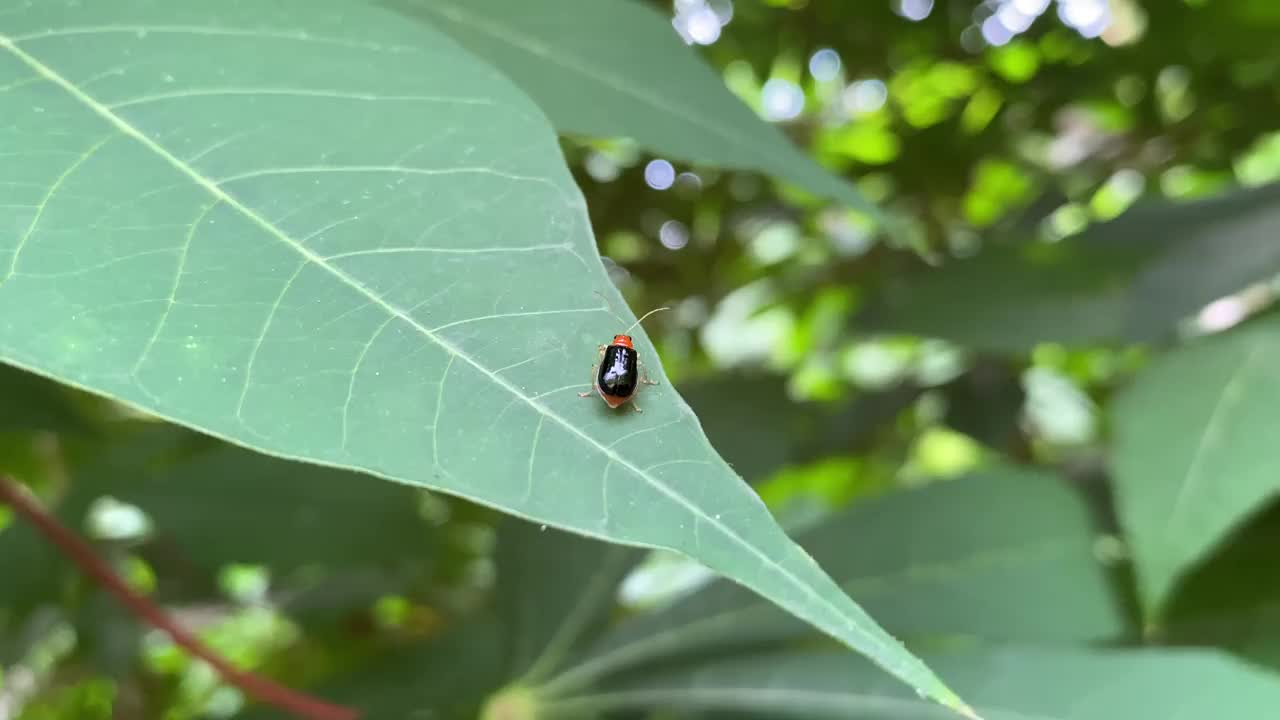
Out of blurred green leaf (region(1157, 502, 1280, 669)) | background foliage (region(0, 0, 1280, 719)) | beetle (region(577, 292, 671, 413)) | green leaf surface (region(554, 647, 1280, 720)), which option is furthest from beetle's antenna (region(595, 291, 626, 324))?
blurred green leaf (region(1157, 502, 1280, 669))

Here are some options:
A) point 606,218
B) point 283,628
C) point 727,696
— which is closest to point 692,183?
point 606,218

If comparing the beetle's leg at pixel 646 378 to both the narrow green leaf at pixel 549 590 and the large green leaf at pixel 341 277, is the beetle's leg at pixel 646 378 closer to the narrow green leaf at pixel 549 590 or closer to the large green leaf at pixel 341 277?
the large green leaf at pixel 341 277

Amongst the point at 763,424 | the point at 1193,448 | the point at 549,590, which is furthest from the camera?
the point at 763,424

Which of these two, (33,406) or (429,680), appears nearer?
(33,406)

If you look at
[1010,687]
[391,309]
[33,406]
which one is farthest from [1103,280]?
[33,406]

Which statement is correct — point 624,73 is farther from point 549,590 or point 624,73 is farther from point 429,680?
point 429,680

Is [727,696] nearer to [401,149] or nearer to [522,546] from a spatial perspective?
[522,546]
